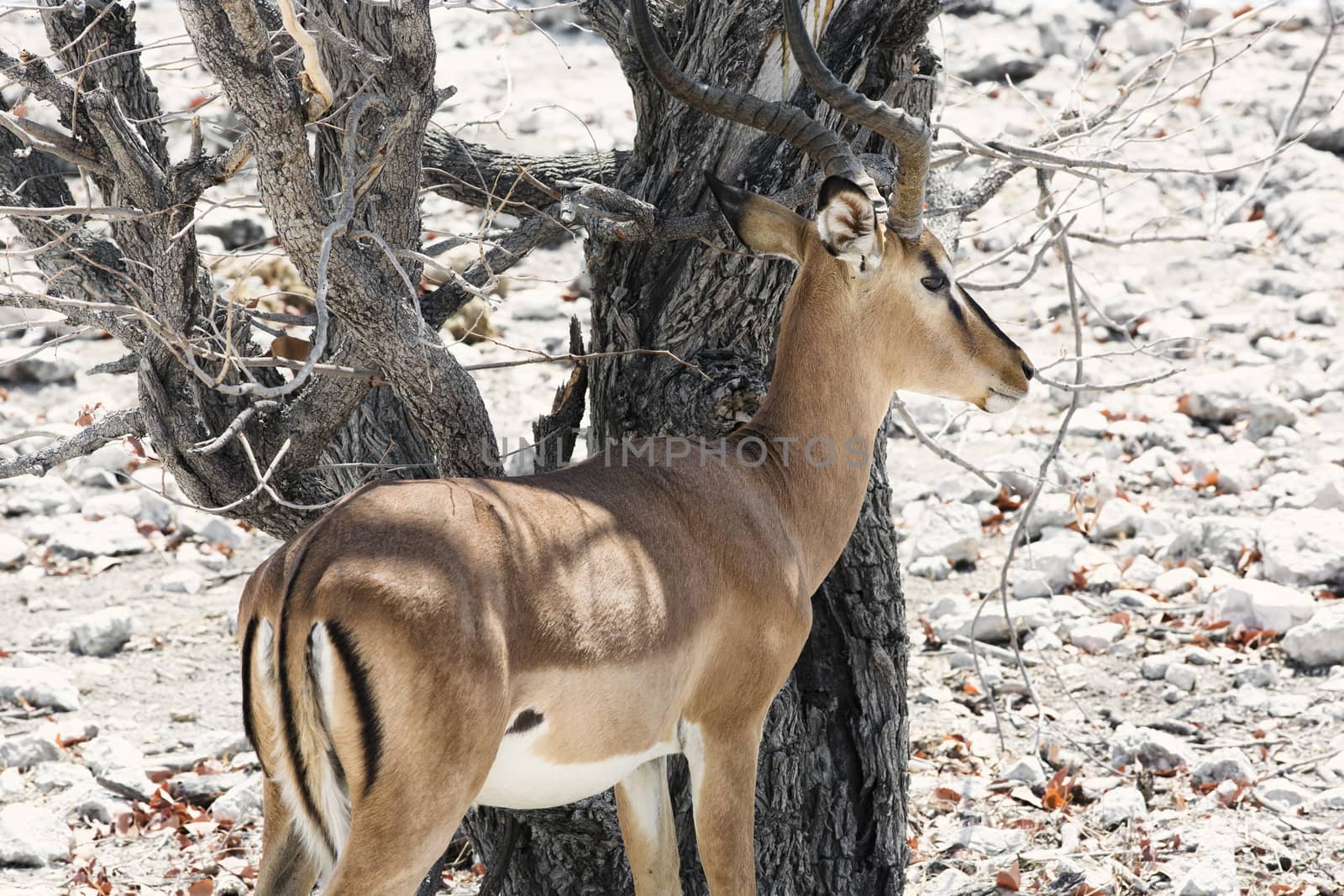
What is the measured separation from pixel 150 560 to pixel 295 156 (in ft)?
17.3

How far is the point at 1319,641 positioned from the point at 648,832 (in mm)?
3661

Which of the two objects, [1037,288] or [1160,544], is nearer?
[1160,544]

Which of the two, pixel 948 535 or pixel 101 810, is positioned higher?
pixel 948 535

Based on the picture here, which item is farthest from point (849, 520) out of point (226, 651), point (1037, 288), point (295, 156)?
point (1037, 288)

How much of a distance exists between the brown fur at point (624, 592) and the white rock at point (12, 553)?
207 inches

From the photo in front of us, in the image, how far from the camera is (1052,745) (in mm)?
5723

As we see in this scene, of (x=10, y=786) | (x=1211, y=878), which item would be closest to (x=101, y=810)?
(x=10, y=786)

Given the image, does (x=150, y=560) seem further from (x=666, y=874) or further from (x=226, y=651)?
(x=666, y=874)

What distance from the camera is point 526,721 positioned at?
313cm

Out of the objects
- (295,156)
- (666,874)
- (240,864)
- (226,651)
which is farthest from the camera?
(226,651)

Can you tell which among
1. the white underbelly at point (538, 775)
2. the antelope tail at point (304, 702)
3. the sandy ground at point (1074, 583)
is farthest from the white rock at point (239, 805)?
the antelope tail at point (304, 702)

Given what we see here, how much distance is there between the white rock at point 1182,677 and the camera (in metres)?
6.28

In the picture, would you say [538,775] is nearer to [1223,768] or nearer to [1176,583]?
[1223,768]

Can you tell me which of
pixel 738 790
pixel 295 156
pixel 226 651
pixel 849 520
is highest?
pixel 295 156
